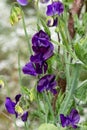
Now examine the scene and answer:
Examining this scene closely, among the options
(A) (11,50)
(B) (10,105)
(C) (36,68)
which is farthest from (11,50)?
(C) (36,68)

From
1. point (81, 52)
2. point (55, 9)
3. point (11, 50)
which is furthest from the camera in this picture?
point (11, 50)

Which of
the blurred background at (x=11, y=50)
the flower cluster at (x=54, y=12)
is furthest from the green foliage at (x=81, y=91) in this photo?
the blurred background at (x=11, y=50)

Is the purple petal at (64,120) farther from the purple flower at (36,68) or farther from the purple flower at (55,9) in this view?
the purple flower at (55,9)

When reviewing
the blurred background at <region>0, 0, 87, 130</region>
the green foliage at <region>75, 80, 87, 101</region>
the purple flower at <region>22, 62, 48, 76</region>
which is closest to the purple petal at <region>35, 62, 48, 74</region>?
the purple flower at <region>22, 62, 48, 76</region>

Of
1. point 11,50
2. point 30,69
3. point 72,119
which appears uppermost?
point 30,69

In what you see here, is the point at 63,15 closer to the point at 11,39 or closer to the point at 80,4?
the point at 80,4

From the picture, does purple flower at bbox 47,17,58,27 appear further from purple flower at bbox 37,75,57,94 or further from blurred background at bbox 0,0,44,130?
blurred background at bbox 0,0,44,130

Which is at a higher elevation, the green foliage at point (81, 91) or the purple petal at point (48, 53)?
the purple petal at point (48, 53)

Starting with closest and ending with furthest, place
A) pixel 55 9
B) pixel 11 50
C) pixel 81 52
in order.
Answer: pixel 81 52 → pixel 55 9 → pixel 11 50

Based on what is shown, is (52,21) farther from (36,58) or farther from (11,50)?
(11,50)
